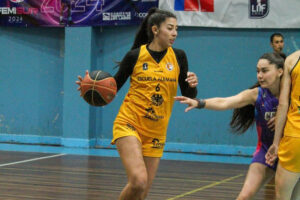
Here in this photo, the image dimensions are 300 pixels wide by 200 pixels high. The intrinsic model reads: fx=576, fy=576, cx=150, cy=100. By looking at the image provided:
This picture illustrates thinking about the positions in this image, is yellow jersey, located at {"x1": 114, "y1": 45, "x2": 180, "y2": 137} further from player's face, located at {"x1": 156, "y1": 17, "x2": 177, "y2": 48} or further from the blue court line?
the blue court line

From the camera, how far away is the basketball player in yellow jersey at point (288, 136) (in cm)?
418

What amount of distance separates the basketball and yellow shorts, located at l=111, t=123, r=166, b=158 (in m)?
0.29

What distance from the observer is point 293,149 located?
165 inches

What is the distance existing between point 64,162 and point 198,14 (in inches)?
155

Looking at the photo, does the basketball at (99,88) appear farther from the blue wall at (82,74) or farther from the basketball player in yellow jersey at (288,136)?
the blue wall at (82,74)

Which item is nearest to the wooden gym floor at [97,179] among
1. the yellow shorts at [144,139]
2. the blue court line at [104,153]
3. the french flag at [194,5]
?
the blue court line at [104,153]

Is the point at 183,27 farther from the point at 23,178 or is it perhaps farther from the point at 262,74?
the point at 262,74

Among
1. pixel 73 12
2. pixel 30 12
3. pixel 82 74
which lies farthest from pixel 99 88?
pixel 30 12

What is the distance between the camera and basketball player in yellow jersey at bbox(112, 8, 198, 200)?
486 cm

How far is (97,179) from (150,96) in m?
3.32

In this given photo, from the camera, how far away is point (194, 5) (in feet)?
36.8

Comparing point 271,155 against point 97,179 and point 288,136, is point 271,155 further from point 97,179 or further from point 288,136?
point 97,179

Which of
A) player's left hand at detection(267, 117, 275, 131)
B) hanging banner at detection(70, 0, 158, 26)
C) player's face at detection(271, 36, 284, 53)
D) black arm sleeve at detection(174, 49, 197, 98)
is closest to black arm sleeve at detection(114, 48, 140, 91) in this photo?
black arm sleeve at detection(174, 49, 197, 98)

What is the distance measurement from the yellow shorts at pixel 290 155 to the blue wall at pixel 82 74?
22.3 feet
